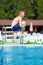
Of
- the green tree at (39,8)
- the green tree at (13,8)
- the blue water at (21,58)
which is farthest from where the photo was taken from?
the green tree at (13,8)

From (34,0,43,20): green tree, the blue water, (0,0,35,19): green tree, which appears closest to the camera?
the blue water

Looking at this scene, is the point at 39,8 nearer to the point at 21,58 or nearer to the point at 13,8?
the point at 13,8

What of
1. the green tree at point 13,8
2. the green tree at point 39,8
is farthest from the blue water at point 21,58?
the green tree at point 39,8

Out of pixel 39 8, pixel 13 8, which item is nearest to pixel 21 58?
pixel 39 8

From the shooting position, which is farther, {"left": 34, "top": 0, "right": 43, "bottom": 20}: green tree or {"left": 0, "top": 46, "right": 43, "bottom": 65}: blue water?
{"left": 34, "top": 0, "right": 43, "bottom": 20}: green tree

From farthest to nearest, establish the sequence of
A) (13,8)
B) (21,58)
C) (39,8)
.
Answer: (13,8) < (39,8) < (21,58)

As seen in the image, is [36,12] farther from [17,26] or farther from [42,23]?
[17,26]

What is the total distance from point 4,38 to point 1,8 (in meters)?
25.3

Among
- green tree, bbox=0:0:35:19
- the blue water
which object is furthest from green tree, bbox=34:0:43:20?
the blue water

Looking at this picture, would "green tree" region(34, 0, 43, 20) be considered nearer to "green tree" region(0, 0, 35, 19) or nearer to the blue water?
"green tree" region(0, 0, 35, 19)

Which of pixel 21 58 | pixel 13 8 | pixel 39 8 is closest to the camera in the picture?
pixel 21 58

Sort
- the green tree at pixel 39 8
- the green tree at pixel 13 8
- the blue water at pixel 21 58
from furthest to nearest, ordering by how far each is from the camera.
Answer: the green tree at pixel 13 8, the green tree at pixel 39 8, the blue water at pixel 21 58

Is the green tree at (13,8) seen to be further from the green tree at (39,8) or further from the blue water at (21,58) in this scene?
the blue water at (21,58)

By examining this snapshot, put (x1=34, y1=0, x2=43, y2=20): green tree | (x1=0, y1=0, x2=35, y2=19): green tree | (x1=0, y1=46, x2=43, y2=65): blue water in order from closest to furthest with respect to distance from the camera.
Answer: (x1=0, y1=46, x2=43, y2=65): blue water → (x1=34, y1=0, x2=43, y2=20): green tree → (x1=0, y1=0, x2=35, y2=19): green tree
